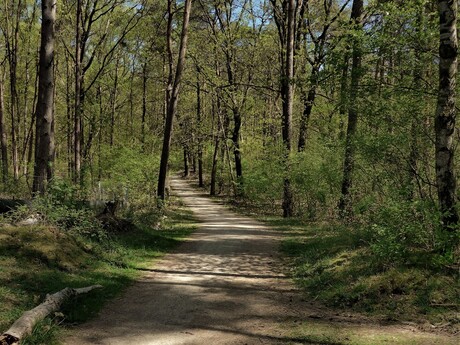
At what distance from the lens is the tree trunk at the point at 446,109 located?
6852 millimetres

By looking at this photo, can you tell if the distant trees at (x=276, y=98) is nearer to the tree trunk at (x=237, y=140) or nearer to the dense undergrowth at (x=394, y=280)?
the tree trunk at (x=237, y=140)

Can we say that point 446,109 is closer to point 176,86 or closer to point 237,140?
point 176,86

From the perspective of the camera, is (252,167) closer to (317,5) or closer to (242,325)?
(317,5)

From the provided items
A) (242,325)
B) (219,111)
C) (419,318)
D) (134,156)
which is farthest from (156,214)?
(219,111)

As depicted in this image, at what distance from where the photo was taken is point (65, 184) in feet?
33.3

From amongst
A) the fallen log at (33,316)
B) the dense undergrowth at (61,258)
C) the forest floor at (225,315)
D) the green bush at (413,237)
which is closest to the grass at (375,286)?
the green bush at (413,237)

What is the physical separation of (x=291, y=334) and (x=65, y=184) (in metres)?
6.99

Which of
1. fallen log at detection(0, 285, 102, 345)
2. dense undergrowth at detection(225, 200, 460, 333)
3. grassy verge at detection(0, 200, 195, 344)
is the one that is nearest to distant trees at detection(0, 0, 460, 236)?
dense undergrowth at detection(225, 200, 460, 333)

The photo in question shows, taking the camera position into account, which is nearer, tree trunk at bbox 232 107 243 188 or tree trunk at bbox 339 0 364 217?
tree trunk at bbox 339 0 364 217

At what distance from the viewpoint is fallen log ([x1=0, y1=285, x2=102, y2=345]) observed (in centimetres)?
460

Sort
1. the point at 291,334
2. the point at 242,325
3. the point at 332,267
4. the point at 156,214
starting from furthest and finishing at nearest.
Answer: the point at 156,214
the point at 332,267
the point at 242,325
the point at 291,334

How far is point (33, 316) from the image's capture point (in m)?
5.29

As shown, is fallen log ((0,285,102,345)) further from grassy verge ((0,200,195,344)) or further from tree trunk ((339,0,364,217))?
tree trunk ((339,0,364,217))

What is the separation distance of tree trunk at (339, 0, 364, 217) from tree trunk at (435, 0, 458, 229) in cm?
306
